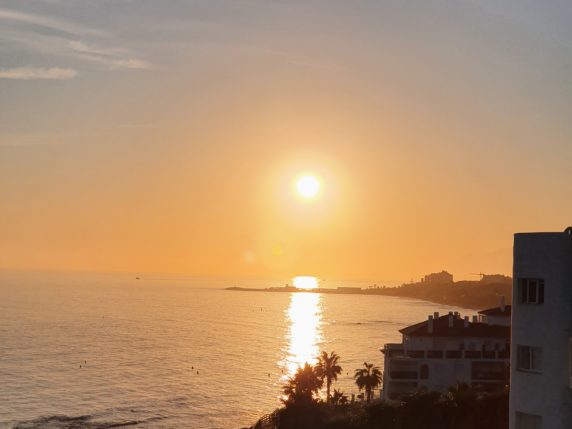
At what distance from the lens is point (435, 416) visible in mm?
63688

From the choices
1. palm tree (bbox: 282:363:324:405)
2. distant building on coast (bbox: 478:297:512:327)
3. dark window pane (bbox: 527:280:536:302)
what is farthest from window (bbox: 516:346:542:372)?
distant building on coast (bbox: 478:297:512:327)

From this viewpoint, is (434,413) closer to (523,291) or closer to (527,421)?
(527,421)

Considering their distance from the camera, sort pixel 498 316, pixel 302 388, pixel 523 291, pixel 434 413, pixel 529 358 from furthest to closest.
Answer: pixel 498 316 < pixel 302 388 < pixel 434 413 < pixel 523 291 < pixel 529 358

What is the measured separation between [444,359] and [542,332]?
209 feet

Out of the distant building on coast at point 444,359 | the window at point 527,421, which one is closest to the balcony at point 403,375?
the distant building on coast at point 444,359

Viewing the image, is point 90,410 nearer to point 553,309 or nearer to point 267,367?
point 267,367

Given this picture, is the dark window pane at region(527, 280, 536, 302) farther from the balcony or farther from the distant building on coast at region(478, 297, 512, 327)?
the distant building on coast at region(478, 297, 512, 327)

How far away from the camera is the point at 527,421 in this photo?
26016mm

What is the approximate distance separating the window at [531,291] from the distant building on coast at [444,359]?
6116 centimetres

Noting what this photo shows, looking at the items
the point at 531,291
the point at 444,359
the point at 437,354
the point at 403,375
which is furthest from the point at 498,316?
the point at 531,291

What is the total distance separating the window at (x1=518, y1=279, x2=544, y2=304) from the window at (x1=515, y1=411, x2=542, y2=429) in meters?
4.07

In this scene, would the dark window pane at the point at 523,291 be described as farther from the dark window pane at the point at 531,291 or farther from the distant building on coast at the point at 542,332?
the dark window pane at the point at 531,291

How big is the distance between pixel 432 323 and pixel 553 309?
64.7 meters

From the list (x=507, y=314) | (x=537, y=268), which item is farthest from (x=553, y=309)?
(x=507, y=314)
